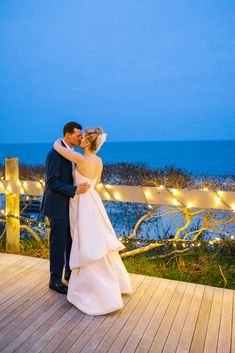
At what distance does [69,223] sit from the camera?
3445mm

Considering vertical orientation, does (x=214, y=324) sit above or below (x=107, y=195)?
below

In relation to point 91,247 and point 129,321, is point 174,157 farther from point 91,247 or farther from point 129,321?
point 129,321

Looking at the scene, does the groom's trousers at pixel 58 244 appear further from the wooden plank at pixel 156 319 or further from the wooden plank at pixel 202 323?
the wooden plank at pixel 202 323

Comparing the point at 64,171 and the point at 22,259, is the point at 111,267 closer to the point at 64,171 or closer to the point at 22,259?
the point at 64,171

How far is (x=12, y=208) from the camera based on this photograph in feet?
15.6

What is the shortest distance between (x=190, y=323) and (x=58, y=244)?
1343mm

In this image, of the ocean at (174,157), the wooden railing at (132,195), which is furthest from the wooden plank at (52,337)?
the ocean at (174,157)

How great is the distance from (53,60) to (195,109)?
39.8 metres

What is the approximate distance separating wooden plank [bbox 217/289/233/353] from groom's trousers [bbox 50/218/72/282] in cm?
151

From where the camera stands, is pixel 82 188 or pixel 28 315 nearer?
pixel 28 315

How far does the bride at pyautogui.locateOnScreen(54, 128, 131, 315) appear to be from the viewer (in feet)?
10.0

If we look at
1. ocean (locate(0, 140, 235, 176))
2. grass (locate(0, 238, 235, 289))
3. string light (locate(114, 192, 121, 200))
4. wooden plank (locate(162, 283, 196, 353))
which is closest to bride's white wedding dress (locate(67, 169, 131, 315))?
wooden plank (locate(162, 283, 196, 353))

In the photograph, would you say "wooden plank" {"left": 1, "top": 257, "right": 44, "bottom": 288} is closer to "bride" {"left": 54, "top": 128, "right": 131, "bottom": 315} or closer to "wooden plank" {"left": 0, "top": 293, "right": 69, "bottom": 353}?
"wooden plank" {"left": 0, "top": 293, "right": 69, "bottom": 353}

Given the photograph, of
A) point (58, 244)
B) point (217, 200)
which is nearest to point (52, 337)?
point (58, 244)
